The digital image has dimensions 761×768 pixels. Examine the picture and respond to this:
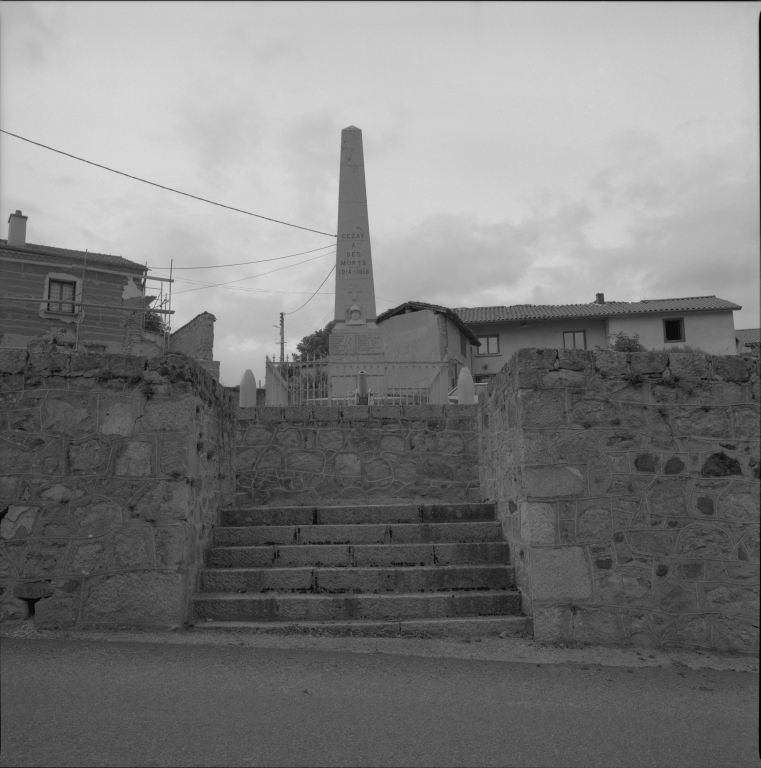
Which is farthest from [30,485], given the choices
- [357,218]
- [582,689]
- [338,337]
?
[357,218]

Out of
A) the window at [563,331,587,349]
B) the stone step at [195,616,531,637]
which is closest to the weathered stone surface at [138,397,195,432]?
the stone step at [195,616,531,637]

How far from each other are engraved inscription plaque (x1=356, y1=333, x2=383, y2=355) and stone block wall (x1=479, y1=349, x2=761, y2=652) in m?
6.96

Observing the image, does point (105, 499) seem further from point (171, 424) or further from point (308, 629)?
point (308, 629)

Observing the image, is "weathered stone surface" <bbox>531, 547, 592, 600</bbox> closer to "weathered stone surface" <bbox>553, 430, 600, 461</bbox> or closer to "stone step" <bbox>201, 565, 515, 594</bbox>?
"stone step" <bbox>201, 565, 515, 594</bbox>

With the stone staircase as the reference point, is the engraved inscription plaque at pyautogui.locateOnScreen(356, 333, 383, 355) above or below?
above

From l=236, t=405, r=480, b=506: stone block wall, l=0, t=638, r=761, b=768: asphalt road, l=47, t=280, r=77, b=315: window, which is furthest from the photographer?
l=47, t=280, r=77, b=315: window

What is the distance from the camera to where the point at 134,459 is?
16.0ft

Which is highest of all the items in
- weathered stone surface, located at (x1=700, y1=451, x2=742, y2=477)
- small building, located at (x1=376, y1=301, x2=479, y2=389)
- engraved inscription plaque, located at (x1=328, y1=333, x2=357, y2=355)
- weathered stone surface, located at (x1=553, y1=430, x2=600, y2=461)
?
small building, located at (x1=376, y1=301, x2=479, y2=389)

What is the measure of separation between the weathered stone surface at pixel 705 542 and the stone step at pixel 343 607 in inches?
54.2

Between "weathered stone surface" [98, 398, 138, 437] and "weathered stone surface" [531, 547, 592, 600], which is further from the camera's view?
"weathered stone surface" [98, 398, 138, 437]

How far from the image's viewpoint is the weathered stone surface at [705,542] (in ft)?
15.6

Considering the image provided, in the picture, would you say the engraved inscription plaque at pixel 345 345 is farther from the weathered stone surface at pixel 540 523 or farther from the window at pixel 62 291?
the window at pixel 62 291

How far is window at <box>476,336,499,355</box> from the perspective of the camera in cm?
3091

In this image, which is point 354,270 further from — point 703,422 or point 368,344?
point 703,422
